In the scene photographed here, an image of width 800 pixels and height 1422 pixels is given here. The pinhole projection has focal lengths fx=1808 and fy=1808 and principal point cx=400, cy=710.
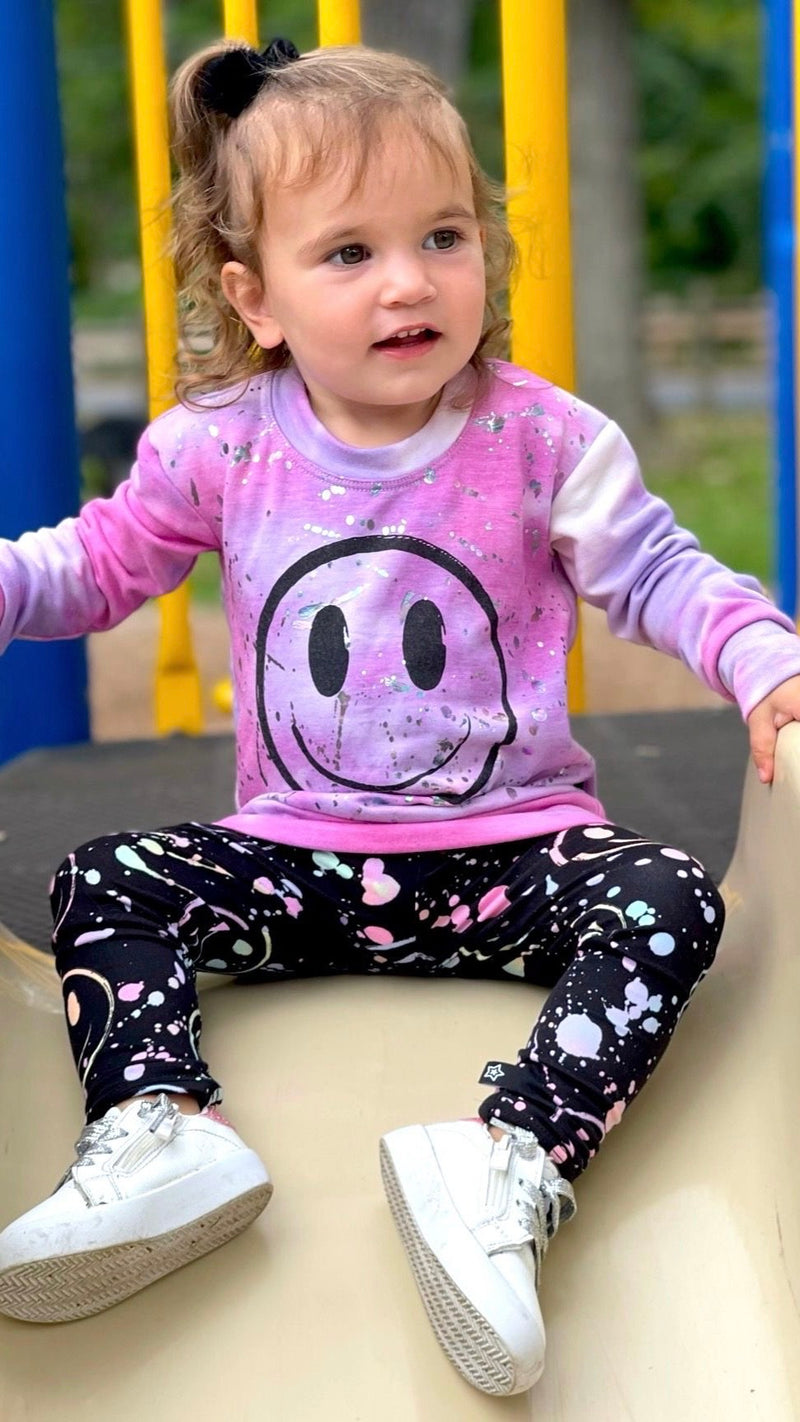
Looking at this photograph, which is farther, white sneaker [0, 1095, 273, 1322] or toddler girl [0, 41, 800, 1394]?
toddler girl [0, 41, 800, 1394]

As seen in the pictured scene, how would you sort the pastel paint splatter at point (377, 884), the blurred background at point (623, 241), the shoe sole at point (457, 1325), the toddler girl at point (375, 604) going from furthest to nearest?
the blurred background at point (623, 241) < the pastel paint splatter at point (377, 884) < the toddler girl at point (375, 604) < the shoe sole at point (457, 1325)

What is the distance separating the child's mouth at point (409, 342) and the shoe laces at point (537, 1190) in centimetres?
53

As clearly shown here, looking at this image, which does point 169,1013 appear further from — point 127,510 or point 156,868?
point 127,510

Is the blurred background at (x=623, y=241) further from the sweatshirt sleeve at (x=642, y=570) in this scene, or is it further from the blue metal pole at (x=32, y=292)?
the sweatshirt sleeve at (x=642, y=570)

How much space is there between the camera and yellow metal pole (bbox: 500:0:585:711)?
164cm

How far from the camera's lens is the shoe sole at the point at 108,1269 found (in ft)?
3.39

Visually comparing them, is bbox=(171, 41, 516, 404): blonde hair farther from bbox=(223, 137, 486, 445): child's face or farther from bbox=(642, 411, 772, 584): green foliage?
bbox=(642, 411, 772, 584): green foliage

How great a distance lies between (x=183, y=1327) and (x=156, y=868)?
12.7 inches

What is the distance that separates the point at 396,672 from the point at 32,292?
112 cm

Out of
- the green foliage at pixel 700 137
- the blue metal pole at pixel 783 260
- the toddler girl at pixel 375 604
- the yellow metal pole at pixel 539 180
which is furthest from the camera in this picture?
the green foliage at pixel 700 137

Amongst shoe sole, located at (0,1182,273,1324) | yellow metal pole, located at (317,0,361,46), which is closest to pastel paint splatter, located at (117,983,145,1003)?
shoe sole, located at (0,1182,273,1324)

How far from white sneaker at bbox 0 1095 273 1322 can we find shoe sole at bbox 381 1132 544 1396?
102mm

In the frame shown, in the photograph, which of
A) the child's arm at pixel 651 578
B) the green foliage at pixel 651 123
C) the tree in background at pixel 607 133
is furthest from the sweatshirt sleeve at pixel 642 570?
the green foliage at pixel 651 123

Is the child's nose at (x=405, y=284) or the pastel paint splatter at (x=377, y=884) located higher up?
the child's nose at (x=405, y=284)
